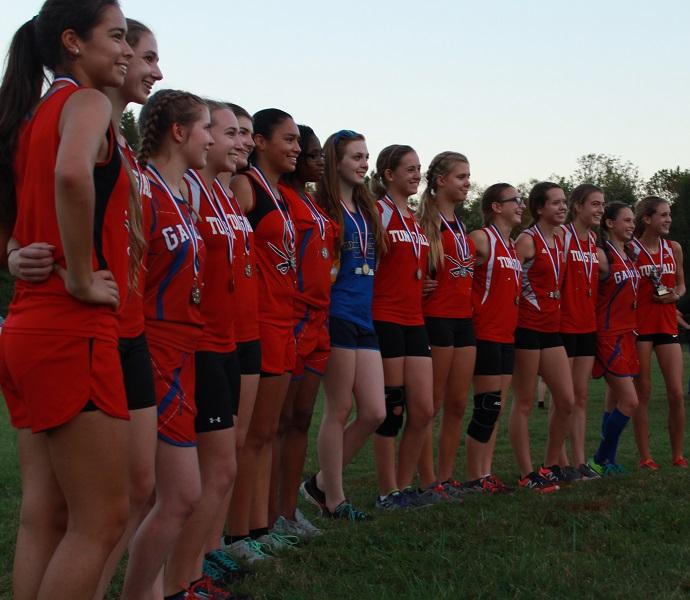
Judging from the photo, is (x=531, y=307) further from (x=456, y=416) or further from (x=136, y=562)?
(x=136, y=562)

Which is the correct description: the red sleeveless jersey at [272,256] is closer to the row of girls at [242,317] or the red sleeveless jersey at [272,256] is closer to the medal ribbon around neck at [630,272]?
the row of girls at [242,317]

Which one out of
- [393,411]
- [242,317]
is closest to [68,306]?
[242,317]

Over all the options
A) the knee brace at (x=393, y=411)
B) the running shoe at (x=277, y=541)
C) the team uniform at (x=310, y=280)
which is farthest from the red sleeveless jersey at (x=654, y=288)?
the running shoe at (x=277, y=541)

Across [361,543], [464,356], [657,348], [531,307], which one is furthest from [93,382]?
[657,348]

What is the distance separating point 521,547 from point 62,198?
3.26 metres

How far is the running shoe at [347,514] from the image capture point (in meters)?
6.20

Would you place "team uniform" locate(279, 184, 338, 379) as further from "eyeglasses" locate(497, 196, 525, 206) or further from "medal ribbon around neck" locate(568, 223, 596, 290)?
"medal ribbon around neck" locate(568, 223, 596, 290)

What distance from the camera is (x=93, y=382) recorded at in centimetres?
281

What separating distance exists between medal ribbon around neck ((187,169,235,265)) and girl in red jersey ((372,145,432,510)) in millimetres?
2217

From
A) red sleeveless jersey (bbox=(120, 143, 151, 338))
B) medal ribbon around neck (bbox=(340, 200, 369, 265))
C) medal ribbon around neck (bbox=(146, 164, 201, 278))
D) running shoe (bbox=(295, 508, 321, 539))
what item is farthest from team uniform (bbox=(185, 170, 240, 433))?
medal ribbon around neck (bbox=(340, 200, 369, 265))

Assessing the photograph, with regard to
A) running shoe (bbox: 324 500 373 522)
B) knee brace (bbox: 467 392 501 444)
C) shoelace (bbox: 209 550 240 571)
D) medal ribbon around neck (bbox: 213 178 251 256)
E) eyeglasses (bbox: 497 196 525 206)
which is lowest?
running shoe (bbox: 324 500 373 522)

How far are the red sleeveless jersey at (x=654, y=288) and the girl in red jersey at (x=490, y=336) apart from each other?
1865mm

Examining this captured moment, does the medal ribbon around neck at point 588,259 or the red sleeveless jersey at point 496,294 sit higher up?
the medal ribbon around neck at point 588,259

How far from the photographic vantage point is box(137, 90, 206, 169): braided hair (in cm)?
438
